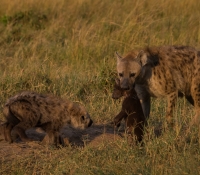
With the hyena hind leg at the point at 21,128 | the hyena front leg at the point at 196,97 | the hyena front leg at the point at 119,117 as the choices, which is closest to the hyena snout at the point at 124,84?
the hyena front leg at the point at 119,117

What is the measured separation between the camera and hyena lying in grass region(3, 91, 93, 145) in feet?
17.9

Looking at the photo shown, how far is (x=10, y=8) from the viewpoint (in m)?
11.0

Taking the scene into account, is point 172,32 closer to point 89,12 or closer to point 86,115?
point 89,12

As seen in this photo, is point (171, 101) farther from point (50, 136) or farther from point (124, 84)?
point (50, 136)

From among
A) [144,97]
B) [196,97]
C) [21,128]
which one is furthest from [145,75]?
[21,128]

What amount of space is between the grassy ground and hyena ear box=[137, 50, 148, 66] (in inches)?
24.9

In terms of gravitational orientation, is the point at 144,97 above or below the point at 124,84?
below

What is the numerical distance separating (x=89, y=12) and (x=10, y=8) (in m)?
1.46

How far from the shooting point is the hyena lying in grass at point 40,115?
17.9ft

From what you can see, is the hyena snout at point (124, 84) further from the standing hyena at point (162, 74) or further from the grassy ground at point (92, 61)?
the grassy ground at point (92, 61)

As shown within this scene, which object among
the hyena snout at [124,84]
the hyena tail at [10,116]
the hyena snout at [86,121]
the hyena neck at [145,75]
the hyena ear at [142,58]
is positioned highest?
the hyena ear at [142,58]

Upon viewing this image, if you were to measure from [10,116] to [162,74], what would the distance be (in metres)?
1.64

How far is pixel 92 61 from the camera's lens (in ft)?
29.8

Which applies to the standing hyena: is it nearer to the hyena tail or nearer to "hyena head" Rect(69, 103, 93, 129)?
"hyena head" Rect(69, 103, 93, 129)
